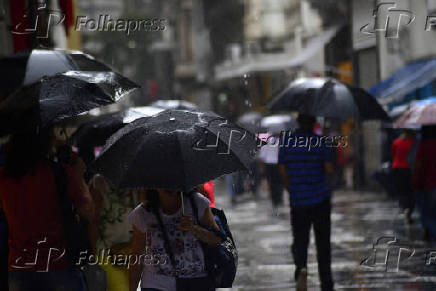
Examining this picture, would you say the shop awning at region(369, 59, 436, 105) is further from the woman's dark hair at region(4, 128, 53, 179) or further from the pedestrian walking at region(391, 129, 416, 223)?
the woman's dark hair at region(4, 128, 53, 179)

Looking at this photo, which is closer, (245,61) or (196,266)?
(196,266)

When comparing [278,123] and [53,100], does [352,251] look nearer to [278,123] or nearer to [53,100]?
[53,100]

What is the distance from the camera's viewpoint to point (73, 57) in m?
7.85

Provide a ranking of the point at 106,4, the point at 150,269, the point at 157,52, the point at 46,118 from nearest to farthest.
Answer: the point at 150,269
the point at 46,118
the point at 157,52
the point at 106,4

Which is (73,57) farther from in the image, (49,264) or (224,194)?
(224,194)

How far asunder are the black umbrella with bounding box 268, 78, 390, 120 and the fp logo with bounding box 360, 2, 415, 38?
12764 millimetres

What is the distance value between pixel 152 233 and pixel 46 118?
1.07 m

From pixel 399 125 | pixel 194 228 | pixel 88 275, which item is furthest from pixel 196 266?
pixel 399 125

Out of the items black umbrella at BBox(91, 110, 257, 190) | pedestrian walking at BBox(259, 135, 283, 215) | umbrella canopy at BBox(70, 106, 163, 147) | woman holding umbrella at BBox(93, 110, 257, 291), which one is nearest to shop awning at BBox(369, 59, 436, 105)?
pedestrian walking at BBox(259, 135, 283, 215)

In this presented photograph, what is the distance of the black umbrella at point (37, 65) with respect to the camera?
7.56 m

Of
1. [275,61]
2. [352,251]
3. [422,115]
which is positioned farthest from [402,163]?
[275,61]

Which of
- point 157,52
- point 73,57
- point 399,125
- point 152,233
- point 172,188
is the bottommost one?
point 157,52

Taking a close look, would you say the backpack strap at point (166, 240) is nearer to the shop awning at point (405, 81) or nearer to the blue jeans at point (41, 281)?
the blue jeans at point (41, 281)

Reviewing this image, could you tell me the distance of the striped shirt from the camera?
363 inches
